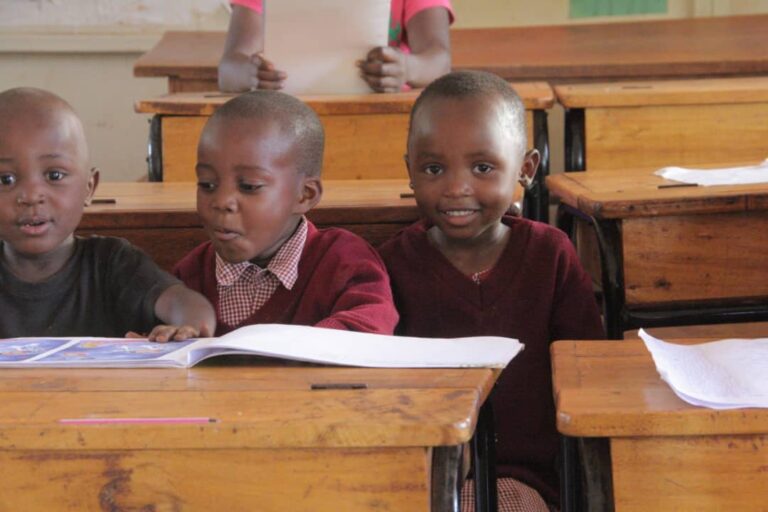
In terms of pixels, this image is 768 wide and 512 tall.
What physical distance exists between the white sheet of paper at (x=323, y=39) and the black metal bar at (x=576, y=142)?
0.51 m

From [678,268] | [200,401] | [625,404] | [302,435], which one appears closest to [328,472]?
[302,435]

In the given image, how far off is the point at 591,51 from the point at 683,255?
87.1 inches

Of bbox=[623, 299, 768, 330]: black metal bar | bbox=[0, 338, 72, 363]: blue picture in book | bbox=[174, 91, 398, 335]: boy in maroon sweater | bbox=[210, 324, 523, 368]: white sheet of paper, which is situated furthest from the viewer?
bbox=[623, 299, 768, 330]: black metal bar

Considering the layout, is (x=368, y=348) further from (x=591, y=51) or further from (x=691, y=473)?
(x=591, y=51)

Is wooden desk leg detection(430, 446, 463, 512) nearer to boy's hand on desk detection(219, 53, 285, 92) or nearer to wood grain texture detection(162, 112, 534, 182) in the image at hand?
wood grain texture detection(162, 112, 534, 182)

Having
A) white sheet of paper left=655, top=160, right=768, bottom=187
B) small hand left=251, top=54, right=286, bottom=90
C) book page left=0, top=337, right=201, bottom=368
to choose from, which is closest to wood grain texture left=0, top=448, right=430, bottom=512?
book page left=0, top=337, right=201, bottom=368

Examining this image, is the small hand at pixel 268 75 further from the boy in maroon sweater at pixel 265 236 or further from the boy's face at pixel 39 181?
the boy's face at pixel 39 181

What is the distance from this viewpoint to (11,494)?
119cm

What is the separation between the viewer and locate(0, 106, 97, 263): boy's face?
6.37 feet

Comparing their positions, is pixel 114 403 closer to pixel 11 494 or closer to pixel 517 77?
pixel 11 494

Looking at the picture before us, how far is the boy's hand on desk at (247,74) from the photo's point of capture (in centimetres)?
313

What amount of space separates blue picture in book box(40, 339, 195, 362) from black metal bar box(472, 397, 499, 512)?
370 mm

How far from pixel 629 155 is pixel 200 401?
1955mm

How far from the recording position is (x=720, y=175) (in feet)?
8.26
